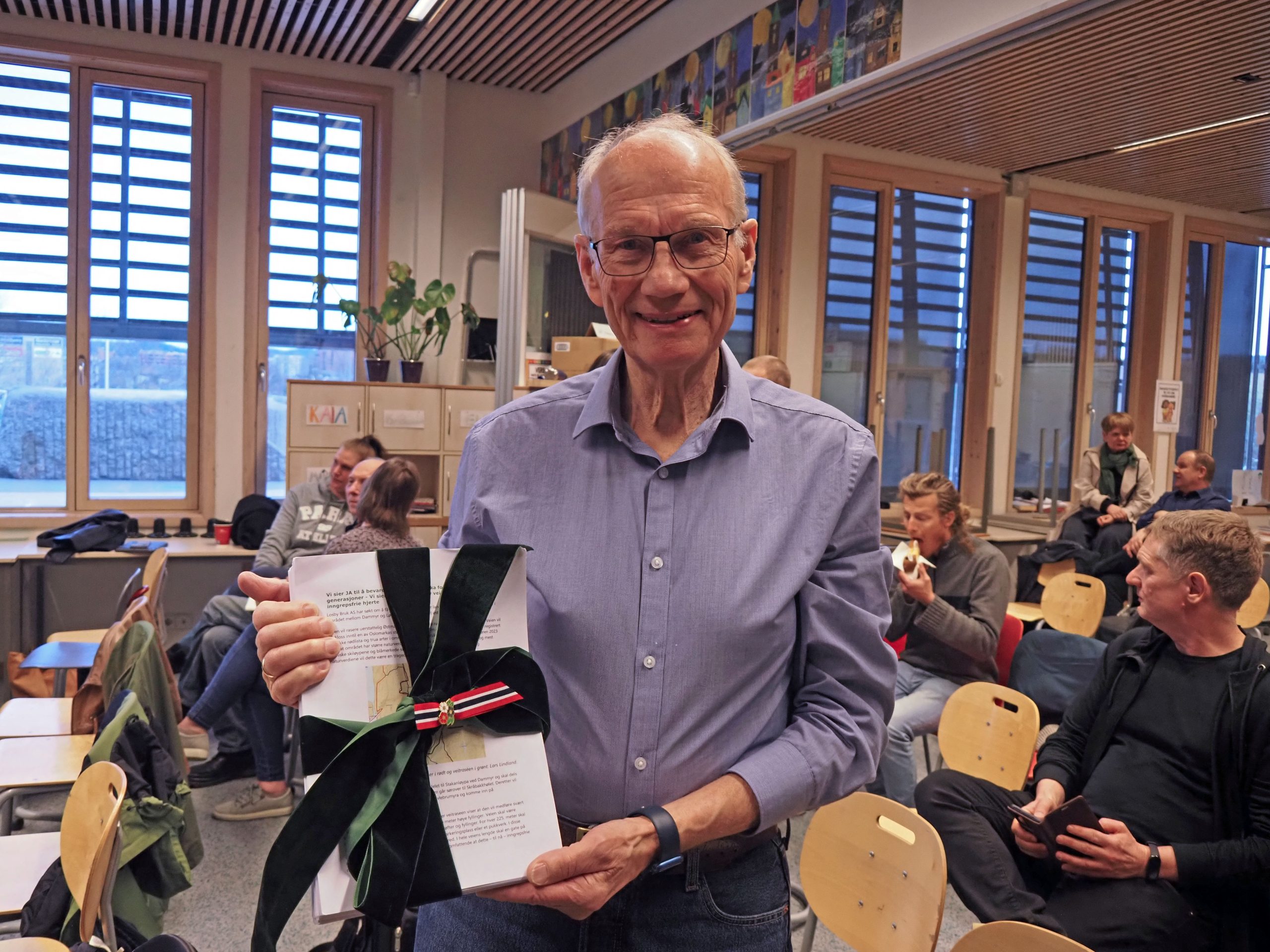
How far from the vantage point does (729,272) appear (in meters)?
1.14

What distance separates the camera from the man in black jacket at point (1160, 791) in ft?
7.32

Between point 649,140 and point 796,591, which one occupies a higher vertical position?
point 649,140

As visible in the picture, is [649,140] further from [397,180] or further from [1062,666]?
[397,180]

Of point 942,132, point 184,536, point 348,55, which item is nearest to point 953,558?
point 942,132

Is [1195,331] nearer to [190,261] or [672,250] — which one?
[190,261]

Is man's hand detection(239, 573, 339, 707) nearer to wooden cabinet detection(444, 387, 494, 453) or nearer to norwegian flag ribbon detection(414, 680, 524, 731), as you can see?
norwegian flag ribbon detection(414, 680, 524, 731)

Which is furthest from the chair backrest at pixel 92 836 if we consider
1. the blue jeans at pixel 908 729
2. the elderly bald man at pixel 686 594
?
the blue jeans at pixel 908 729

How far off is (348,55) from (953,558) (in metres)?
5.85

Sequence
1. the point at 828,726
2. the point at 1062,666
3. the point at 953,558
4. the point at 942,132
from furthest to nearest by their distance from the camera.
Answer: the point at 942,132 < the point at 953,558 < the point at 1062,666 < the point at 828,726

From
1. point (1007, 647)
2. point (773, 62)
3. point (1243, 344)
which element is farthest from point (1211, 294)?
point (1007, 647)

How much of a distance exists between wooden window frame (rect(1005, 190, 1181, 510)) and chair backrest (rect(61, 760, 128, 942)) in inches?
304

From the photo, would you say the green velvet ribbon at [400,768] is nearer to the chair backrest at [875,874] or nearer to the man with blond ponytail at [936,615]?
the chair backrest at [875,874]

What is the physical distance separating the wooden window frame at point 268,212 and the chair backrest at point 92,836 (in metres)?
5.42

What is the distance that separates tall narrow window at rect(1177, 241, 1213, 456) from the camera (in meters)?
9.24
